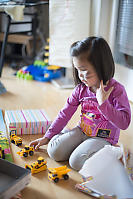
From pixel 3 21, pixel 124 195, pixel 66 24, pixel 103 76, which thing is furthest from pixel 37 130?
pixel 3 21

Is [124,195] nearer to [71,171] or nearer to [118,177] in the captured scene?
[118,177]

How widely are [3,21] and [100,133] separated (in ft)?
6.76

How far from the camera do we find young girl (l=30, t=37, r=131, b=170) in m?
0.95

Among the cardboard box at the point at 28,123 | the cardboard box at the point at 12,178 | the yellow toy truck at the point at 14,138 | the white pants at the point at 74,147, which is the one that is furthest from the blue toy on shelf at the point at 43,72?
the cardboard box at the point at 12,178

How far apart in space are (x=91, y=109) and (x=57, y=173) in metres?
0.31

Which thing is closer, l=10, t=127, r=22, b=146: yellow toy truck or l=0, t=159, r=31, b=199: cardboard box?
l=0, t=159, r=31, b=199: cardboard box

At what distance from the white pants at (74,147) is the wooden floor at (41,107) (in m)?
0.04

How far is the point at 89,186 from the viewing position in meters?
0.88

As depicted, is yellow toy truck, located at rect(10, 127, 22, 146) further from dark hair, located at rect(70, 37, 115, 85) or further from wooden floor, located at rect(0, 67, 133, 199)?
dark hair, located at rect(70, 37, 115, 85)

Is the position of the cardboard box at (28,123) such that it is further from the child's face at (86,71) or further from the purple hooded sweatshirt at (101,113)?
the child's face at (86,71)

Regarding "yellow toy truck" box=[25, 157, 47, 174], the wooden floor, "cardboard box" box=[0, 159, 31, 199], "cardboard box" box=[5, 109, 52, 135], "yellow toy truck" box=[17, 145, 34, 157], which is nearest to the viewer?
"cardboard box" box=[0, 159, 31, 199]

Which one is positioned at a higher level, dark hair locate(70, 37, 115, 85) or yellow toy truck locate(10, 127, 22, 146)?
dark hair locate(70, 37, 115, 85)

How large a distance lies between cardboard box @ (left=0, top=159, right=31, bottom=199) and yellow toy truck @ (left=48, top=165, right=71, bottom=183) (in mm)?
120

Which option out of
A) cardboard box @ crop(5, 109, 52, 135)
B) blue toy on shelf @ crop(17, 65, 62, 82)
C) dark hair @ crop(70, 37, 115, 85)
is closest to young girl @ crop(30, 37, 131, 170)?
dark hair @ crop(70, 37, 115, 85)
